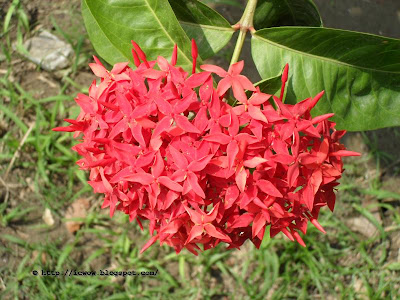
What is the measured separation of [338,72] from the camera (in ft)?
4.58

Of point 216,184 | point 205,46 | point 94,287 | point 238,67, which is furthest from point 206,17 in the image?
point 94,287

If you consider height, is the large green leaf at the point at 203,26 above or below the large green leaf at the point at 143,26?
below

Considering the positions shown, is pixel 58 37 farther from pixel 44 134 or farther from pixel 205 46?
pixel 205 46

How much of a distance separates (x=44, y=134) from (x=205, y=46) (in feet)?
4.78

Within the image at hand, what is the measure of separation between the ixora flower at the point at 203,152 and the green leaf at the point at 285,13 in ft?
1.57

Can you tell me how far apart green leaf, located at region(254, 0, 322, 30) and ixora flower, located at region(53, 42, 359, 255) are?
1.57 feet

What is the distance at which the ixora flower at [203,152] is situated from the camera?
3.69 ft

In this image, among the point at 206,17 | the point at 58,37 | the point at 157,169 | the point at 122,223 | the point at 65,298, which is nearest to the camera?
the point at 157,169

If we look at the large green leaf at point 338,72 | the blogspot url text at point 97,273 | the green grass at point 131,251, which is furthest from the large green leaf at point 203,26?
the blogspot url text at point 97,273

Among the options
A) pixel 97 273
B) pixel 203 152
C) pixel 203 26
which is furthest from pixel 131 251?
pixel 203 152

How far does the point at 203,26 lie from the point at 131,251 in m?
1.44

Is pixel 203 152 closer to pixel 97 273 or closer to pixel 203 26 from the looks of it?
pixel 203 26

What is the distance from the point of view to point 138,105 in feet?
3.90

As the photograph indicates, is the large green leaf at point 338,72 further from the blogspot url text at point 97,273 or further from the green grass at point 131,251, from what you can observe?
the blogspot url text at point 97,273
